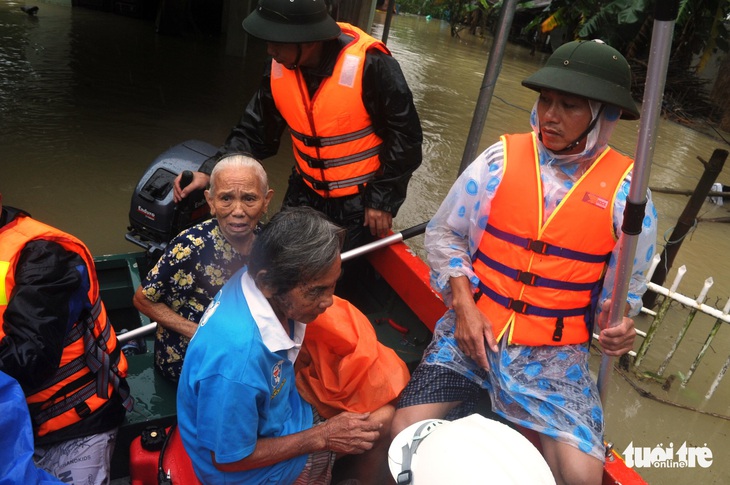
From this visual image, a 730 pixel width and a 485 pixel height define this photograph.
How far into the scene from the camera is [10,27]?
10859mm

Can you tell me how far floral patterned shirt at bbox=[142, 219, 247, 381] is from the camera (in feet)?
6.91

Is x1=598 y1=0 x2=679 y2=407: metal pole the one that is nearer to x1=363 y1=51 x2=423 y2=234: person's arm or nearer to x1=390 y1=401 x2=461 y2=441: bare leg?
x1=390 y1=401 x2=461 y2=441: bare leg

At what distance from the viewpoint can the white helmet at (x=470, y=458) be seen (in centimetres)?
131

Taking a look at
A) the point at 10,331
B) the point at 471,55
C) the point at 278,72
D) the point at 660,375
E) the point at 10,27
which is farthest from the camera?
the point at 471,55

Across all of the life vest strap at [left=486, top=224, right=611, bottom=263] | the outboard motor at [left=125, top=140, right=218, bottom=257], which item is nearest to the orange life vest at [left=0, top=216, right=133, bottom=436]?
the outboard motor at [left=125, top=140, right=218, bottom=257]

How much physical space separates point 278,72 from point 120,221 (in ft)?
9.85

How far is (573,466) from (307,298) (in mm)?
1008

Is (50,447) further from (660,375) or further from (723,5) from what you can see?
(723,5)

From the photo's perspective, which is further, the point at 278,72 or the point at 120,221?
the point at 120,221

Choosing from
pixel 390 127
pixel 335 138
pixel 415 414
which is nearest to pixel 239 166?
pixel 335 138

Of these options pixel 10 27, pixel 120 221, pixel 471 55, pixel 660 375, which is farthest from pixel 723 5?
pixel 10 27

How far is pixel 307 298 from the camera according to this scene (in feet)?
5.29

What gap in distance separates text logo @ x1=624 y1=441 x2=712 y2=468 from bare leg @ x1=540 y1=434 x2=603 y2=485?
92.9 inches

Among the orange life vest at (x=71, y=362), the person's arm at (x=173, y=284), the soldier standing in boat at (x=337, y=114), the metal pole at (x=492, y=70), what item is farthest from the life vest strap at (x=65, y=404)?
the metal pole at (x=492, y=70)
